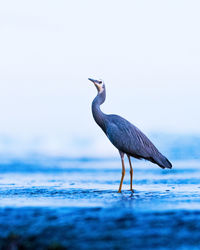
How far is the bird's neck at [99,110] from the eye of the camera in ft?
36.7

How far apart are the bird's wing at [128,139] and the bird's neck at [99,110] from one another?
25 cm

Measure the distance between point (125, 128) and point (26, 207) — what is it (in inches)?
151

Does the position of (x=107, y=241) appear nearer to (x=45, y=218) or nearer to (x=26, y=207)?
(x=45, y=218)

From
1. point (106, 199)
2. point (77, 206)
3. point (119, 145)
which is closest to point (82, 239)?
point (77, 206)

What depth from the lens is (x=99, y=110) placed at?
444 inches

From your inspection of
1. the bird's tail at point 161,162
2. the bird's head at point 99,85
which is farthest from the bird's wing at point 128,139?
the bird's head at point 99,85

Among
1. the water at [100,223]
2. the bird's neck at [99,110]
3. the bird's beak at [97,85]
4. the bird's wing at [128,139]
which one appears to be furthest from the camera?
the bird's beak at [97,85]

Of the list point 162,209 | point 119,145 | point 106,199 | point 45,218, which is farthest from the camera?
point 119,145

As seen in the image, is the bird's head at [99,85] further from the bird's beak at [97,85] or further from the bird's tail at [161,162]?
→ the bird's tail at [161,162]

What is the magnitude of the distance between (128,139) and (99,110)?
101 centimetres

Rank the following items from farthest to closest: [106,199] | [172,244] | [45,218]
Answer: [106,199], [45,218], [172,244]

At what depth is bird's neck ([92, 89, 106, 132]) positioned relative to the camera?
11175 mm

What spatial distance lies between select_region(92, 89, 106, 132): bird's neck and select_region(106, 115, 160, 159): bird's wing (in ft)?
0.81

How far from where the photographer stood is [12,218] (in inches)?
262
